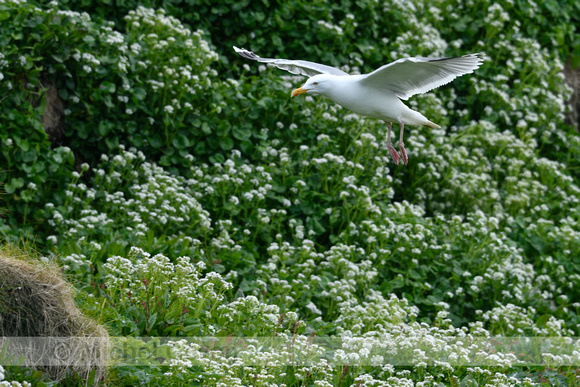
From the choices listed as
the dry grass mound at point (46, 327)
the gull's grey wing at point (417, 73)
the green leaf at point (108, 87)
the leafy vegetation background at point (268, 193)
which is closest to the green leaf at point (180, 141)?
the leafy vegetation background at point (268, 193)

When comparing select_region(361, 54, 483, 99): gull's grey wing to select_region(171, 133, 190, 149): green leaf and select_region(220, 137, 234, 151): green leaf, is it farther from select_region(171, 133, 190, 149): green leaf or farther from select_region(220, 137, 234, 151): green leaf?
select_region(171, 133, 190, 149): green leaf

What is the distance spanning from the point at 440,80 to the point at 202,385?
2.63 meters

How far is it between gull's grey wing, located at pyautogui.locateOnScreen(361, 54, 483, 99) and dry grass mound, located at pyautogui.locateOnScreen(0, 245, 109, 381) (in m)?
2.37

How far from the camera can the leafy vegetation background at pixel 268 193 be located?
17.2 feet

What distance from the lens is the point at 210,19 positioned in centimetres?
916

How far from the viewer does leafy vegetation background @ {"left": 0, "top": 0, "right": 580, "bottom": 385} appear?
5.24m

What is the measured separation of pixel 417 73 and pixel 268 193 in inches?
95.0

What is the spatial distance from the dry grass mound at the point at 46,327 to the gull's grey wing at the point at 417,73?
2366 mm

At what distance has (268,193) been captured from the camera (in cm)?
722

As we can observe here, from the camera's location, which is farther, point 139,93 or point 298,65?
point 139,93

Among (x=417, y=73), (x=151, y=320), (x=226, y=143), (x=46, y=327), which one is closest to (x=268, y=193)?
(x=226, y=143)

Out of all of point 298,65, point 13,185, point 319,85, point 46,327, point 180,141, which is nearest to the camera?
point 46,327

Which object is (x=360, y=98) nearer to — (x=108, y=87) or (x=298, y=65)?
(x=298, y=65)

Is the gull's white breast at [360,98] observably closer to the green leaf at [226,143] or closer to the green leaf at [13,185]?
the green leaf at [226,143]
